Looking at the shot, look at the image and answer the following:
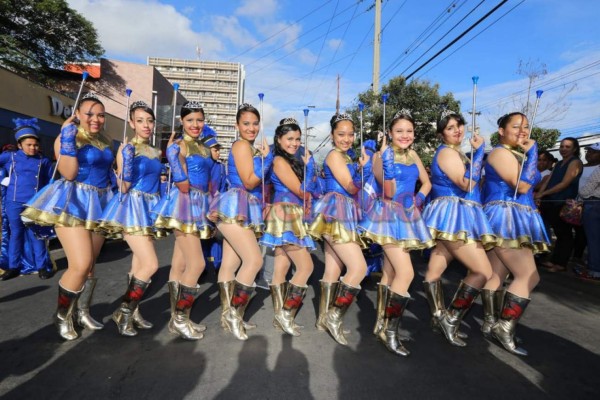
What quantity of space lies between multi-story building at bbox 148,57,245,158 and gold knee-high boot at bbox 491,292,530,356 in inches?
3841

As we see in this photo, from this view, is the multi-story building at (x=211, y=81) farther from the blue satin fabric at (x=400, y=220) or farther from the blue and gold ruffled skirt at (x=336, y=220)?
the blue satin fabric at (x=400, y=220)

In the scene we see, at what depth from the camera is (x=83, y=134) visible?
3.34 meters

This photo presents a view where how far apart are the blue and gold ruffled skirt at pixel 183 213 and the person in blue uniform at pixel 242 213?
5.1 inches

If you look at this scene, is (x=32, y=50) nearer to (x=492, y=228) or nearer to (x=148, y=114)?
(x=148, y=114)

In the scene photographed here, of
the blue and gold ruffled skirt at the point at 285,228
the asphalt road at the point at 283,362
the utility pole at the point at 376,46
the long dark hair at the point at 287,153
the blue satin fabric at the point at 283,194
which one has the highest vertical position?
the utility pole at the point at 376,46

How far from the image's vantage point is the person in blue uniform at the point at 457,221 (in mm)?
3297

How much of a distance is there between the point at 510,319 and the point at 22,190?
22.3 ft

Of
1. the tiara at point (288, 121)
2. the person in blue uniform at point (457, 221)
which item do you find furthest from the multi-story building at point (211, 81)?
the person in blue uniform at point (457, 221)

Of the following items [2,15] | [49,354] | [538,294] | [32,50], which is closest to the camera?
[49,354]

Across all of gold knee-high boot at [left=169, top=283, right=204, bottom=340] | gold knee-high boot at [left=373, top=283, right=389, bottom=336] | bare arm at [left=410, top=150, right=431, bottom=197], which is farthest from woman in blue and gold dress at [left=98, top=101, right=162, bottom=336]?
bare arm at [left=410, top=150, right=431, bottom=197]

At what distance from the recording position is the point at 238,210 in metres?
3.21

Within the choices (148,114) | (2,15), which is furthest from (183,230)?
(2,15)

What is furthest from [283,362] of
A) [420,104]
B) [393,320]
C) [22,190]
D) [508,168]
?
[420,104]

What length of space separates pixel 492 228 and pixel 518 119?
→ 1.05 metres
